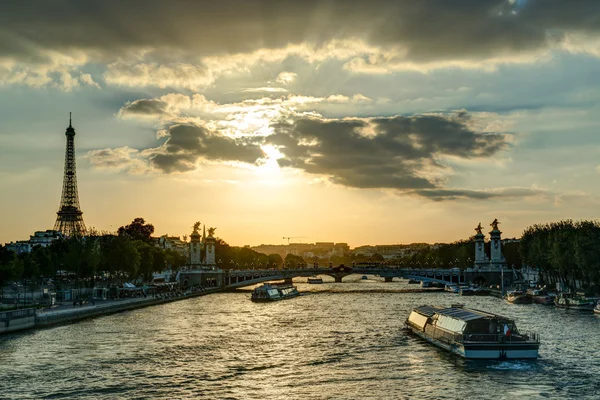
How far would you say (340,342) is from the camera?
6944 centimetres

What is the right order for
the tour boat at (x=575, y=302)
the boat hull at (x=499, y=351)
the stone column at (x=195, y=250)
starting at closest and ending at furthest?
the boat hull at (x=499, y=351) < the tour boat at (x=575, y=302) < the stone column at (x=195, y=250)

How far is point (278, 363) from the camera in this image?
57.8m

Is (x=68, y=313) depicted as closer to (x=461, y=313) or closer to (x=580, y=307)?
(x=461, y=313)

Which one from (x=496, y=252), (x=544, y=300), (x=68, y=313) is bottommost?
(x=544, y=300)

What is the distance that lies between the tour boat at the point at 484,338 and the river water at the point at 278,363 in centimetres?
104

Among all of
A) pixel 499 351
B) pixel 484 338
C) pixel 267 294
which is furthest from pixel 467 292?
pixel 499 351

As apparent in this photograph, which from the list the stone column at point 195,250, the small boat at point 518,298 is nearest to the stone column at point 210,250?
the stone column at point 195,250

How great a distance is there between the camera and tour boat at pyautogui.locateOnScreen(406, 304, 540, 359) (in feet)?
189

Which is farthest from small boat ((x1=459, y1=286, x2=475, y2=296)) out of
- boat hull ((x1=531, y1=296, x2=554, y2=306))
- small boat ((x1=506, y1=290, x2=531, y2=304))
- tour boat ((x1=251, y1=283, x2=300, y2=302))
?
tour boat ((x1=251, y1=283, x2=300, y2=302))

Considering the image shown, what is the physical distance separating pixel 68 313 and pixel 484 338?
49.0m

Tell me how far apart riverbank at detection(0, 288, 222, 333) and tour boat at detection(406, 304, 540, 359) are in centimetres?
3971

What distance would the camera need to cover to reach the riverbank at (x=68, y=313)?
74.0 meters

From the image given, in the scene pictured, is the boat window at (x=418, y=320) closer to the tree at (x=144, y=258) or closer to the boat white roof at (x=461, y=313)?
the boat white roof at (x=461, y=313)

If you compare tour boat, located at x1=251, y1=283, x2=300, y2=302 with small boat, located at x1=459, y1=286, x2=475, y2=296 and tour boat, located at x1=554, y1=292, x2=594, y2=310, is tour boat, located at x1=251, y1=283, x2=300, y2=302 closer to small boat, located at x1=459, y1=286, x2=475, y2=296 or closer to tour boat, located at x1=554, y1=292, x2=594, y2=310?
small boat, located at x1=459, y1=286, x2=475, y2=296
